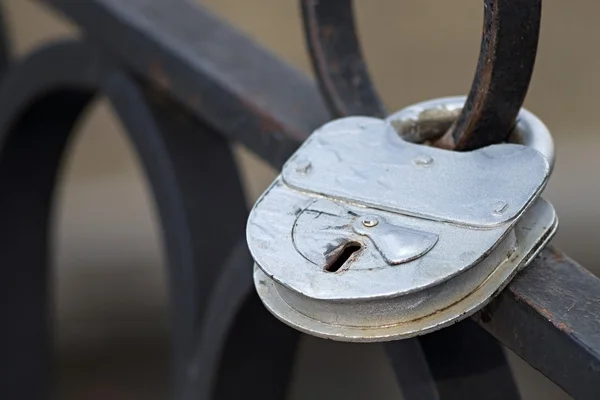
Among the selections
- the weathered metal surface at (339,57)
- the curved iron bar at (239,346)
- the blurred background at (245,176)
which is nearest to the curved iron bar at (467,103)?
the weathered metal surface at (339,57)

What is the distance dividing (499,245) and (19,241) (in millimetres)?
717

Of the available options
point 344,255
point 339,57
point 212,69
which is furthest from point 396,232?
point 212,69

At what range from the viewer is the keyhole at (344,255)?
18.7 inches

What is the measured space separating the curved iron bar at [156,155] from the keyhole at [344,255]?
0.34 metres

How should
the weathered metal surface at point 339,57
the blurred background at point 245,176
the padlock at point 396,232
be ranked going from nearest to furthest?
the padlock at point 396,232 < the weathered metal surface at point 339,57 < the blurred background at point 245,176

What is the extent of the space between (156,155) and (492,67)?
372 mm

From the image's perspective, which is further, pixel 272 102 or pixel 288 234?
pixel 272 102

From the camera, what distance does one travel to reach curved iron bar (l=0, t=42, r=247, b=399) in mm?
809

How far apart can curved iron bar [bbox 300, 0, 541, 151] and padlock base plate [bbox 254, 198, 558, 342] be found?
2.0 inches

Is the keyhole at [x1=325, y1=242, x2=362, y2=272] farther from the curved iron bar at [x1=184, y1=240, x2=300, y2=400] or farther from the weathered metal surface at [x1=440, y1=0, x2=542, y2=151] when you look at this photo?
the curved iron bar at [x1=184, y1=240, x2=300, y2=400]

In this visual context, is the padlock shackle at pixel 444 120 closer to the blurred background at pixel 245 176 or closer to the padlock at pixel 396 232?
the padlock at pixel 396 232

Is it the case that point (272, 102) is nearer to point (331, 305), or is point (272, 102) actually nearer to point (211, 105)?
point (211, 105)

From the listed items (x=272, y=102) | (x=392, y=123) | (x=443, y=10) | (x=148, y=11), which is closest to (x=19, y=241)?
(x=148, y=11)

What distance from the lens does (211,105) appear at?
74 cm
